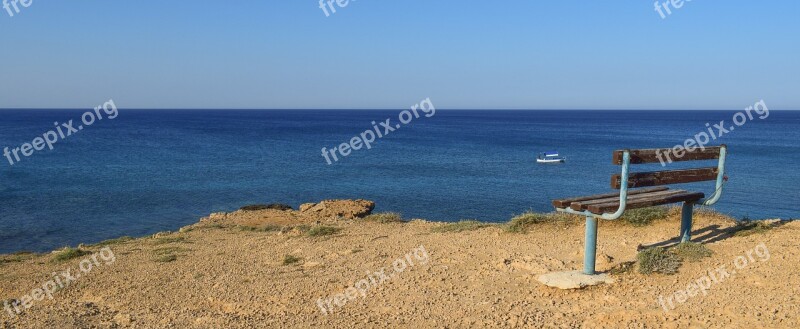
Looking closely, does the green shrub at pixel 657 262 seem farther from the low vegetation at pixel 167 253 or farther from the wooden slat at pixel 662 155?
the low vegetation at pixel 167 253

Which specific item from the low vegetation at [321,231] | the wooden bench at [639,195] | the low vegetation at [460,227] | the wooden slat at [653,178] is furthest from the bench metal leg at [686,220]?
the low vegetation at [321,231]

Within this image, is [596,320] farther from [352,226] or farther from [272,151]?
[272,151]

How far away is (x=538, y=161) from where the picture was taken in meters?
41.4

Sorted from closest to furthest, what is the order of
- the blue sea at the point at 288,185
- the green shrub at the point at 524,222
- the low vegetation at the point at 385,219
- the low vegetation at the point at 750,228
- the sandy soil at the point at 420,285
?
1. the sandy soil at the point at 420,285
2. the low vegetation at the point at 750,228
3. the green shrub at the point at 524,222
4. the low vegetation at the point at 385,219
5. the blue sea at the point at 288,185

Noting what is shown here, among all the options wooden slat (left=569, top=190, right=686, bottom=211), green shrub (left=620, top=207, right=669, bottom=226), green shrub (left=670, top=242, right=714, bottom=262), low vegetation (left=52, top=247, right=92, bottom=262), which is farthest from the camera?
low vegetation (left=52, top=247, right=92, bottom=262)

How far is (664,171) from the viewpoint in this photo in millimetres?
7102

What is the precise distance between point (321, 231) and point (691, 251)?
6275 millimetres

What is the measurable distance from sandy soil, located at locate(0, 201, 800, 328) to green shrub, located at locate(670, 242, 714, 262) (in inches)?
3.5

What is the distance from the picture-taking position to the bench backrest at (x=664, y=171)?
678 cm

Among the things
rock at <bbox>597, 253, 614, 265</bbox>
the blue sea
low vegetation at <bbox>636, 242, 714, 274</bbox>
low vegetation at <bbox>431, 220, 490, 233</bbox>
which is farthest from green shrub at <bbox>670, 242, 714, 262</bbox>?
the blue sea

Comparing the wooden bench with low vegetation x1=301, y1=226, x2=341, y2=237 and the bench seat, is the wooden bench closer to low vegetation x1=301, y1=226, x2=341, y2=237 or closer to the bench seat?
the bench seat

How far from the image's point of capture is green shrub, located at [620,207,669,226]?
9539 millimetres

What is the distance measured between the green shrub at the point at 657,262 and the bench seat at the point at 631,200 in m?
0.57

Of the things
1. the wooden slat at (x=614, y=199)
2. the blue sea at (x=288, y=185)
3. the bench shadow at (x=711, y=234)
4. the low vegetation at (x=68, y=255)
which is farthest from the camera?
the blue sea at (x=288, y=185)
